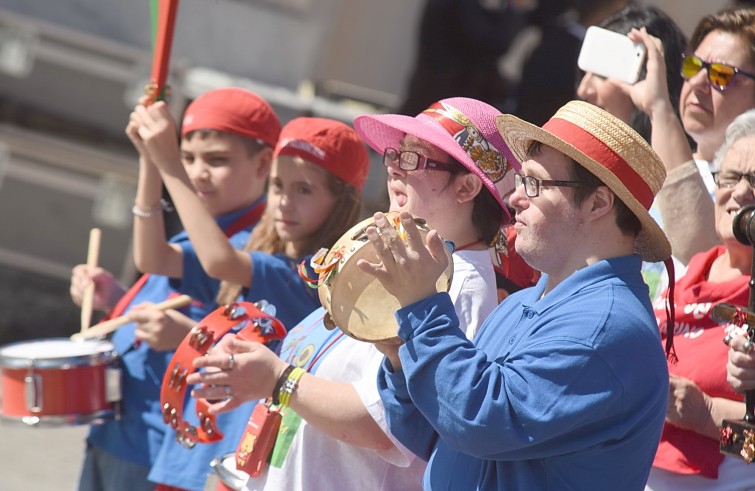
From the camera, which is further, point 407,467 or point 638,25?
point 638,25

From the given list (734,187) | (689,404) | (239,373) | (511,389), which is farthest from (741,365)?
(239,373)

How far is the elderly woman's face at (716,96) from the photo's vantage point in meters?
3.33

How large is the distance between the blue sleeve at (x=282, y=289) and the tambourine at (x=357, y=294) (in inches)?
46.6

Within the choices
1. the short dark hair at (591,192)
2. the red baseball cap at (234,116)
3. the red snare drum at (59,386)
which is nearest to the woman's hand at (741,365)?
the short dark hair at (591,192)

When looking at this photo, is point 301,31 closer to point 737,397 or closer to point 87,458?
point 87,458

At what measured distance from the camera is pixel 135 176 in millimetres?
7285

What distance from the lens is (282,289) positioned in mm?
3621

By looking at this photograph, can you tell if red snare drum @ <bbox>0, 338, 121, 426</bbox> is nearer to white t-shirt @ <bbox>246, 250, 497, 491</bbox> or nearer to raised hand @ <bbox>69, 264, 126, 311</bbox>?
raised hand @ <bbox>69, 264, 126, 311</bbox>

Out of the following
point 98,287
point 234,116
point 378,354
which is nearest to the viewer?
point 378,354

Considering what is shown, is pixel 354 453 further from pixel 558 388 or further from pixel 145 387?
pixel 145 387

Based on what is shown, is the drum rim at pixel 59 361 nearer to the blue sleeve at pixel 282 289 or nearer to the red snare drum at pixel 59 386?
the red snare drum at pixel 59 386

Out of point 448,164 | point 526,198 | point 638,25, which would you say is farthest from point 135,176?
point 526,198

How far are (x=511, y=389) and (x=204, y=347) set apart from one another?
112 centimetres

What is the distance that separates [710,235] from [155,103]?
5.90 feet
